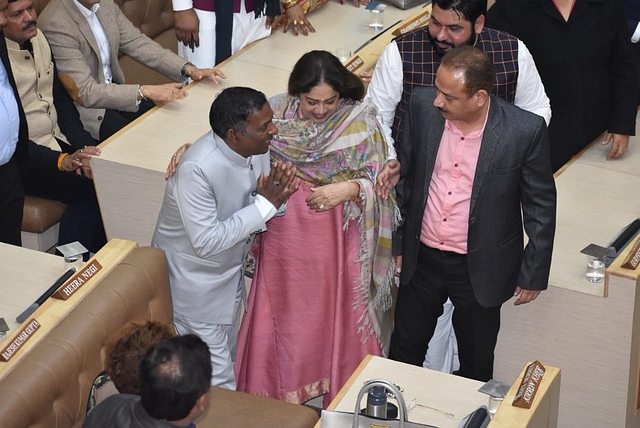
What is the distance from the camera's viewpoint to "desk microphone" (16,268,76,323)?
134 inches

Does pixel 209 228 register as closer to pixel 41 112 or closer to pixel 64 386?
pixel 64 386

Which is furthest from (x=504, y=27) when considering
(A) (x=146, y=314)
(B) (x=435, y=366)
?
(A) (x=146, y=314)

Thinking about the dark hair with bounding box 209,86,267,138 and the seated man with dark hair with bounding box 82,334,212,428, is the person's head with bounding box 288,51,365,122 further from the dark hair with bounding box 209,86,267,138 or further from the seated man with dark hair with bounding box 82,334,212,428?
the seated man with dark hair with bounding box 82,334,212,428

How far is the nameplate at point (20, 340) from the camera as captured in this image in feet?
10.4

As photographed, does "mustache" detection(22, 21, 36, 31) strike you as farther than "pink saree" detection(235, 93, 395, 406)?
Yes

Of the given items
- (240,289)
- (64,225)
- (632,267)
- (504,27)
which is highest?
(504,27)

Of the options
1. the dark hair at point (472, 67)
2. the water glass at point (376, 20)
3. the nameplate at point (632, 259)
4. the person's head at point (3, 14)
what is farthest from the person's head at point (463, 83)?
the water glass at point (376, 20)

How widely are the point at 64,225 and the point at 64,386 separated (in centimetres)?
165

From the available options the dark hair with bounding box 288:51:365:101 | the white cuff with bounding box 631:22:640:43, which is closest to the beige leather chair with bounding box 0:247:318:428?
the dark hair with bounding box 288:51:365:101

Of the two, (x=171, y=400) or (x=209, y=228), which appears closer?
(x=171, y=400)

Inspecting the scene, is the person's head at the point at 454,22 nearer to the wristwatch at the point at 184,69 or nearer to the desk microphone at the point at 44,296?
the desk microphone at the point at 44,296

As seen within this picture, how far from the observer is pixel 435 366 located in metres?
4.18

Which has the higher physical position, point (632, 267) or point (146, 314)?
point (632, 267)

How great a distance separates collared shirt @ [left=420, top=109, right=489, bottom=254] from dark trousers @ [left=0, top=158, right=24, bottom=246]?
1.61 meters
